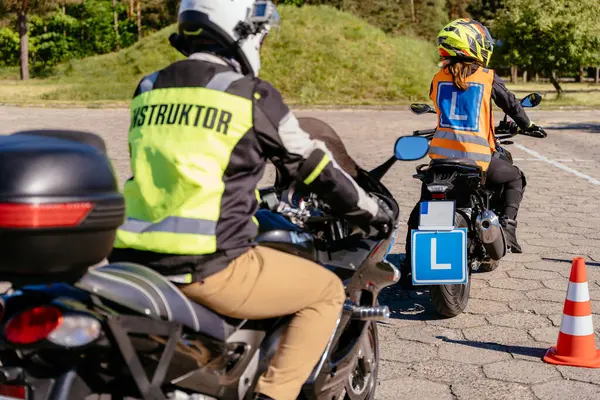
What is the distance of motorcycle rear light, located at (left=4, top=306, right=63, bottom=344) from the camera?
2.38 metres

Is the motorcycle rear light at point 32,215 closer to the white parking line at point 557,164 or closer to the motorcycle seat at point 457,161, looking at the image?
the motorcycle seat at point 457,161

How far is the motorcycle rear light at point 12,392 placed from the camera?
249 centimetres

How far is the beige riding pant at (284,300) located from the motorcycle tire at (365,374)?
76 cm

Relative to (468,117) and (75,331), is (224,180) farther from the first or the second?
(468,117)

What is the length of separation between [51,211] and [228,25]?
104 cm

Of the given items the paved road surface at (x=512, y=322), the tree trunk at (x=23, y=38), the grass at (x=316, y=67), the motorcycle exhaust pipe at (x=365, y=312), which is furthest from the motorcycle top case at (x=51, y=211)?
the tree trunk at (x=23, y=38)

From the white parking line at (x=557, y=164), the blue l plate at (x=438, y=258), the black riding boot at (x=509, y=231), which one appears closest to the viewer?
the blue l plate at (x=438, y=258)

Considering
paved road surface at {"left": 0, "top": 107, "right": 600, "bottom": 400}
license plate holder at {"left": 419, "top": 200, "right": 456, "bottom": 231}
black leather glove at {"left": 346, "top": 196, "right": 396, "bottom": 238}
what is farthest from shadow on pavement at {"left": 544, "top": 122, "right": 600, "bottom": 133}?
black leather glove at {"left": 346, "top": 196, "right": 396, "bottom": 238}

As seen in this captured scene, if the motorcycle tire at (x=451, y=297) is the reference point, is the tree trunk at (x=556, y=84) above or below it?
below

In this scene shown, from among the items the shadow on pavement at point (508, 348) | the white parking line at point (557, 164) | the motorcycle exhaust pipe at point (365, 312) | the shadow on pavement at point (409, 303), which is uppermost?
the motorcycle exhaust pipe at point (365, 312)

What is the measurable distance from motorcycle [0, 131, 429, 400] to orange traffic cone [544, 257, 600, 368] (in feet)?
8.55

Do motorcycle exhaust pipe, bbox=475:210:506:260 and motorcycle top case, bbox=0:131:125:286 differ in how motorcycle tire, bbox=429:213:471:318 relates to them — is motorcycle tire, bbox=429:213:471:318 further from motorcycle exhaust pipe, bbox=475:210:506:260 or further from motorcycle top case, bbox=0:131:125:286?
motorcycle top case, bbox=0:131:125:286

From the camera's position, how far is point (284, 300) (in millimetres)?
3047

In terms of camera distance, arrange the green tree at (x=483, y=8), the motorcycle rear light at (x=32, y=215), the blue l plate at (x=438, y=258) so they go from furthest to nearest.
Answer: the green tree at (x=483, y=8)
the blue l plate at (x=438, y=258)
the motorcycle rear light at (x=32, y=215)
